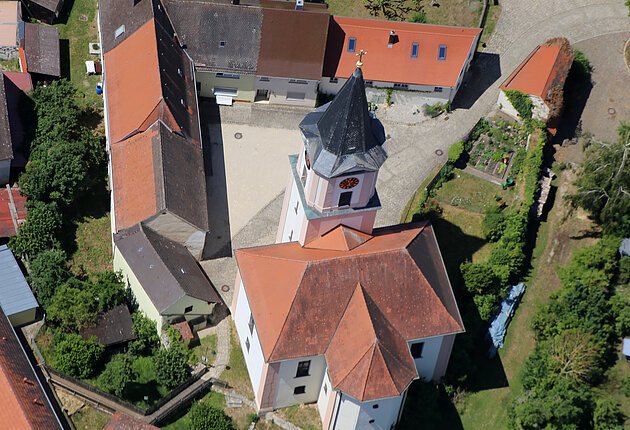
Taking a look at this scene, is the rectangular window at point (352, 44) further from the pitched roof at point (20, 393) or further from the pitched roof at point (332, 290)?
the pitched roof at point (20, 393)

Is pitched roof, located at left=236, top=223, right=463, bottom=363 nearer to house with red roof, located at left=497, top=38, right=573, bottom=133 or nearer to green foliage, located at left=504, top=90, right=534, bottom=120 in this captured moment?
green foliage, located at left=504, top=90, right=534, bottom=120

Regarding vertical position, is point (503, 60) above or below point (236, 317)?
above

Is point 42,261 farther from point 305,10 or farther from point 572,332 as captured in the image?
point 572,332

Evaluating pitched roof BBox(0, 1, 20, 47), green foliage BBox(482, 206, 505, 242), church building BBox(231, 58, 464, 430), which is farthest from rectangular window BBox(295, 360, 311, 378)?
pitched roof BBox(0, 1, 20, 47)

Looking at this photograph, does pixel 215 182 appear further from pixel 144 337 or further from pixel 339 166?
pixel 339 166

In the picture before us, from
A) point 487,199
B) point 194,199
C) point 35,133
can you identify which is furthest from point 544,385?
point 35,133

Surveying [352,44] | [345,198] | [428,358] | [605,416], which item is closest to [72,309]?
[345,198]

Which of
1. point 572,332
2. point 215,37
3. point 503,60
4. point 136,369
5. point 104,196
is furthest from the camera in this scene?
point 503,60
